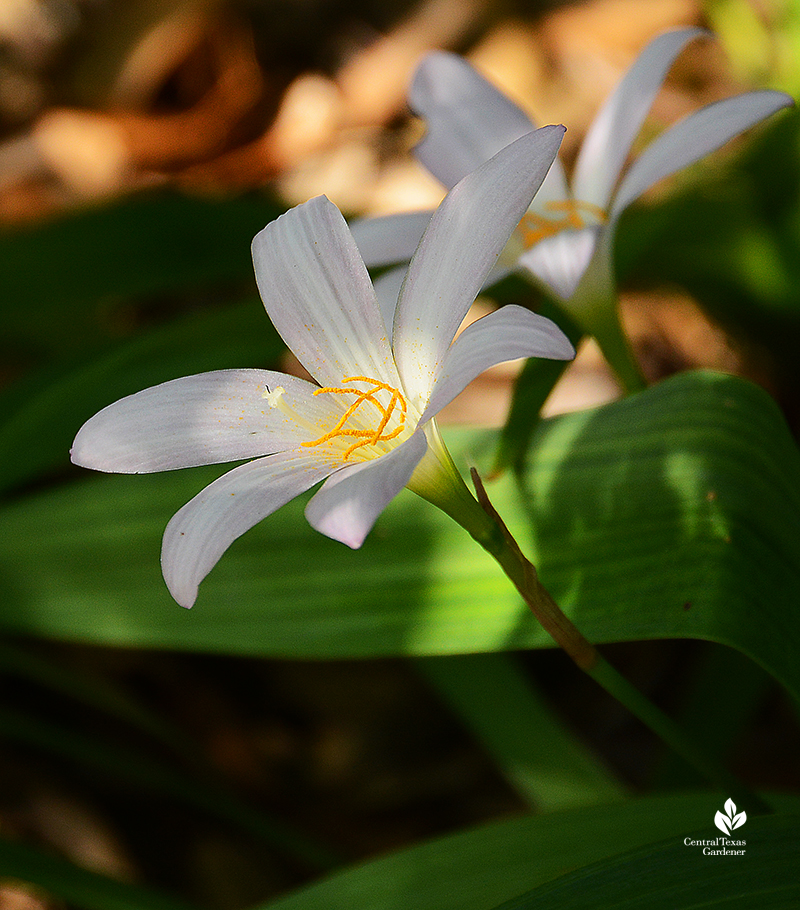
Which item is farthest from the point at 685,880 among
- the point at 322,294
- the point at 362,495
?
the point at 322,294

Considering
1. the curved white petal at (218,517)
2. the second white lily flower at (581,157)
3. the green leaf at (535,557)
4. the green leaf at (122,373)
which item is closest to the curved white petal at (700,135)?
the second white lily flower at (581,157)

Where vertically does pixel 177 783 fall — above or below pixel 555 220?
below

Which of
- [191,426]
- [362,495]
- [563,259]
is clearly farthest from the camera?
[563,259]

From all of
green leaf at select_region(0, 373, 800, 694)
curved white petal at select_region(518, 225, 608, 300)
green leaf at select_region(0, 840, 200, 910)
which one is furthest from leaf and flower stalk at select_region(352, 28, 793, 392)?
green leaf at select_region(0, 840, 200, 910)

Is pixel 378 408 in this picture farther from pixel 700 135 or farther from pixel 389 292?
pixel 700 135

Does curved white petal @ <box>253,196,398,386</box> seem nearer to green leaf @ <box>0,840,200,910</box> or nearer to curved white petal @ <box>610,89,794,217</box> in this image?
curved white petal @ <box>610,89,794,217</box>

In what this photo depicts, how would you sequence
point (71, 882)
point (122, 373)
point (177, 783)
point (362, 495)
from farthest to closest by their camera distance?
point (177, 783) < point (122, 373) < point (71, 882) < point (362, 495)

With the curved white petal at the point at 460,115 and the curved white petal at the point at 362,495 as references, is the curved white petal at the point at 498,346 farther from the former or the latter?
the curved white petal at the point at 460,115

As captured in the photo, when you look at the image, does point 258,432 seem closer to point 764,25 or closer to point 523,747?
point 523,747
